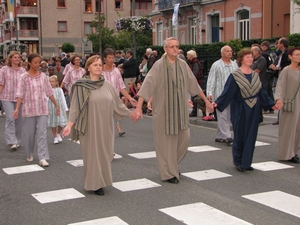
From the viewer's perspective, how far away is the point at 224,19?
1399 inches

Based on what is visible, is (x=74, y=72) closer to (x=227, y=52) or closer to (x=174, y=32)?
(x=227, y=52)

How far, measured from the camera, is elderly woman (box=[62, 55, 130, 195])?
721 centimetres

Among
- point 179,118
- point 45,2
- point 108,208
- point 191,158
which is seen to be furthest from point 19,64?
point 45,2

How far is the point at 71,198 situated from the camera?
714cm

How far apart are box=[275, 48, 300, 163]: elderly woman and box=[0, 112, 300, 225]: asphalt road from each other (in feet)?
0.92

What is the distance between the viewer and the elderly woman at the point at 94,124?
721cm

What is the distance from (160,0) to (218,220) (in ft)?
125

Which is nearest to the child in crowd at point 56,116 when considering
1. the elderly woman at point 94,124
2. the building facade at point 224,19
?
the elderly woman at point 94,124

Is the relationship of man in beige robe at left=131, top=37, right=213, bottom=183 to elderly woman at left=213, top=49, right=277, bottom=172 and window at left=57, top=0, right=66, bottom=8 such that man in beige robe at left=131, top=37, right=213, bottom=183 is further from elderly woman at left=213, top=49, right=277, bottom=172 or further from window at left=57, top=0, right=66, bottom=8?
window at left=57, top=0, right=66, bottom=8

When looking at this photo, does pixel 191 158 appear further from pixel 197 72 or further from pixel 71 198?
pixel 197 72

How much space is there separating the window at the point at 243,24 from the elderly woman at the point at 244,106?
25.8 metres

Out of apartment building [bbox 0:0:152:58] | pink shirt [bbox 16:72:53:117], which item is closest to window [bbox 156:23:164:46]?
apartment building [bbox 0:0:152:58]

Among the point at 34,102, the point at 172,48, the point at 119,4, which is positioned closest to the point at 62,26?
the point at 119,4

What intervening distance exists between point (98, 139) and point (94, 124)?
0.20m
